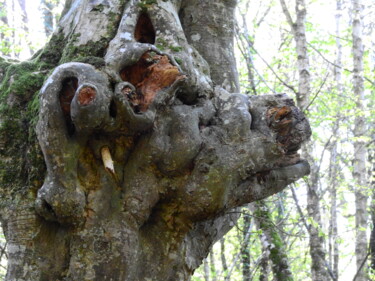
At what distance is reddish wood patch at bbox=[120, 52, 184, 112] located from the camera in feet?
9.50

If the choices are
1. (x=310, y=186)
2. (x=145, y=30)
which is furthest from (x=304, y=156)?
(x=145, y=30)

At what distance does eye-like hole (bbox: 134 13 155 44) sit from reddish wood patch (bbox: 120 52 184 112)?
0.68 metres

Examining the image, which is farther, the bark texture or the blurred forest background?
the blurred forest background

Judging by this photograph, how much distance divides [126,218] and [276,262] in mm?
4053

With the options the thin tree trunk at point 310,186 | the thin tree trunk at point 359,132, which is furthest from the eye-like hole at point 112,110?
the thin tree trunk at point 359,132

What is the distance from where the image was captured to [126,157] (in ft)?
9.84

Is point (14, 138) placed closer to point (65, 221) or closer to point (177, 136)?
point (65, 221)

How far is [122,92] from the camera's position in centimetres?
270

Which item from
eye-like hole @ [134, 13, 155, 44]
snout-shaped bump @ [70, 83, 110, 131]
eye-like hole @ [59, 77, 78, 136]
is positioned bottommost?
snout-shaped bump @ [70, 83, 110, 131]

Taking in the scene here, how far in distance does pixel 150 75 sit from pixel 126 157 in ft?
1.90

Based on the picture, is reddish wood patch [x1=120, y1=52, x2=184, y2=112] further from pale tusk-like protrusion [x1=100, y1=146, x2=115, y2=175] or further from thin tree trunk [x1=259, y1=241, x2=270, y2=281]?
thin tree trunk [x1=259, y1=241, x2=270, y2=281]

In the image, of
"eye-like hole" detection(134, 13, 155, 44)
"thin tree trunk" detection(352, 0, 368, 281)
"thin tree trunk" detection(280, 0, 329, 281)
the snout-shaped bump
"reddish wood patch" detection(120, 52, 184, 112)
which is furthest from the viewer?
"thin tree trunk" detection(352, 0, 368, 281)

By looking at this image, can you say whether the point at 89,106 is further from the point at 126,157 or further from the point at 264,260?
the point at 264,260

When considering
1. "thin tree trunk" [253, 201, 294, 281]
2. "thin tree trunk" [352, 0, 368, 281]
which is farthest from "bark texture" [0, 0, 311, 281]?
"thin tree trunk" [352, 0, 368, 281]
